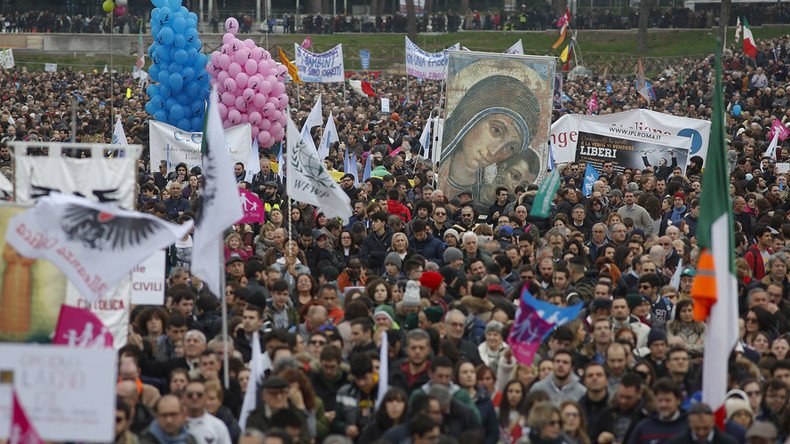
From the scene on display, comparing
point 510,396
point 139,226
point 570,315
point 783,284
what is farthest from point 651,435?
point 783,284

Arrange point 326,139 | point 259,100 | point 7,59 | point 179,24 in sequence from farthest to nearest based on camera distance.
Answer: point 7,59 < point 179,24 < point 259,100 < point 326,139

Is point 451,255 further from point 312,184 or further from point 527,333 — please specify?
point 527,333

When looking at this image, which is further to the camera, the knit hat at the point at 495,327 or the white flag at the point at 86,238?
the knit hat at the point at 495,327

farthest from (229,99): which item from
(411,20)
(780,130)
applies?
(411,20)

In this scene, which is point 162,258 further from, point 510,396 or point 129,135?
point 129,135

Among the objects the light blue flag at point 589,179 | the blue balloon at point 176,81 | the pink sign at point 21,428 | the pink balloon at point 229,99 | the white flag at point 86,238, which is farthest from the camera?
the blue balloon at point 176,81

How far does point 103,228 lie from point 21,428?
1.87 meters

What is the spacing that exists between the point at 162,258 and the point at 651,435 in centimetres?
433

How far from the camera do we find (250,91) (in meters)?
26.4

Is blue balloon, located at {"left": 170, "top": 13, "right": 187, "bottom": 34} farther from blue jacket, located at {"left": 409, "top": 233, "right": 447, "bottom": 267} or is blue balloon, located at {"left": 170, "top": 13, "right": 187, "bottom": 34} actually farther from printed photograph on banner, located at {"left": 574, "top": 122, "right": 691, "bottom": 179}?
blue jacket, located at {"left": 409, "top": 233, "right": 447, "bottom": 267}

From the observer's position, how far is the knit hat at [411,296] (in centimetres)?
1185

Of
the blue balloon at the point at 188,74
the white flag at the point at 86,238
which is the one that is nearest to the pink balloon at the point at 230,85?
the blue balloon at the point at 188,74

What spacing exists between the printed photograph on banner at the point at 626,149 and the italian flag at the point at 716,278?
518 inches

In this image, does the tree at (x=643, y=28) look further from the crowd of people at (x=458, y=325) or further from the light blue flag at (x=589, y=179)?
the crowd of people at (x=458, y=325)
